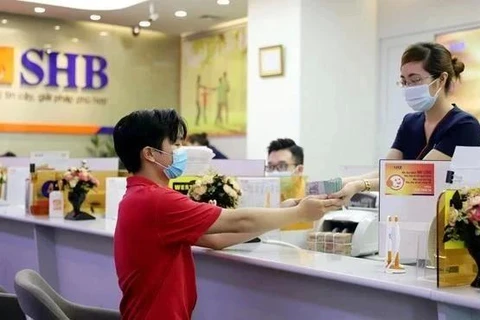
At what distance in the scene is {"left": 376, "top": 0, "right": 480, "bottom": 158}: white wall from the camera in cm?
626

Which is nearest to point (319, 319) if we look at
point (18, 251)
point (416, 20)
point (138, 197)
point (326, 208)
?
point (326, 208)

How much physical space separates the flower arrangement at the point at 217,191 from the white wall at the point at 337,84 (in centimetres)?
392

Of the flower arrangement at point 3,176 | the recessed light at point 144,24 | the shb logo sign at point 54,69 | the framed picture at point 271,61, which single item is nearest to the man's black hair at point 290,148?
the framed picture at point 271,61

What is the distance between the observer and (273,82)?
684 cm

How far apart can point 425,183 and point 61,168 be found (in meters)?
2.74

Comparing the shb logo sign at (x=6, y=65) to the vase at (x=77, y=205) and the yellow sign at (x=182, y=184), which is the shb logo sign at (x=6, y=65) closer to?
the vase at (x=77, y=205)

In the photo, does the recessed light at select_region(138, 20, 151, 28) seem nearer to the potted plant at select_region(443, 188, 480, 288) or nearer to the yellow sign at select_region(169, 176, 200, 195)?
the yellow sign at select_region(169, 176, 200, 195)

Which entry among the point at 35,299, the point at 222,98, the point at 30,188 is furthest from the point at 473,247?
the point at 222,98

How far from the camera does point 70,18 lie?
891 centimetres

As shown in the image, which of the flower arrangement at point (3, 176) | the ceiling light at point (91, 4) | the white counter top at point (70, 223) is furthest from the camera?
the ceiling light at point (91, 4)

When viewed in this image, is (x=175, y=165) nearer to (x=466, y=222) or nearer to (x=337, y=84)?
(x=466, y=222)

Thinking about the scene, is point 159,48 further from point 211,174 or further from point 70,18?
point 211,174

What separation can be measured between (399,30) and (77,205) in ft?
13.5

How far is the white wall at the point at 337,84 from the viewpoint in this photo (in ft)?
21.7
